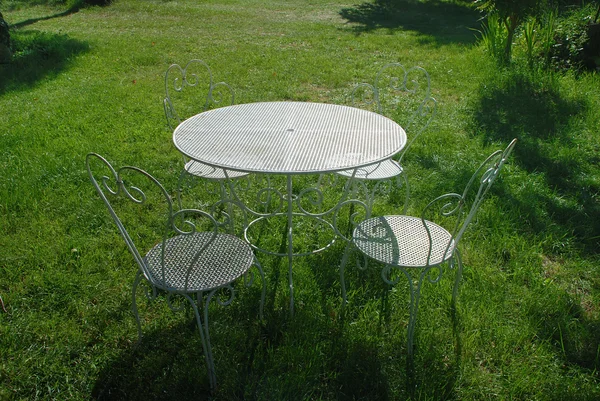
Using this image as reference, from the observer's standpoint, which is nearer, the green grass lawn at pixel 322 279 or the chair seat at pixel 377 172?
the green grass lawn at pixel 322 279

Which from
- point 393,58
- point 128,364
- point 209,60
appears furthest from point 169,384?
point 393,58

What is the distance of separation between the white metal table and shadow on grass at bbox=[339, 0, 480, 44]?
264 inches

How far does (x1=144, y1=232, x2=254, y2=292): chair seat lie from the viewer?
79.7 inches

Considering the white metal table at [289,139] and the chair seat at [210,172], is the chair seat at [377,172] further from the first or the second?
the chair seat at [210,172]

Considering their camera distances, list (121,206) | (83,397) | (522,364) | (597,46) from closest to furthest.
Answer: (83,397) < (522,364) < (121,206) < (597,46)

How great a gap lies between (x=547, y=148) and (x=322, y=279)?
9.58 ft

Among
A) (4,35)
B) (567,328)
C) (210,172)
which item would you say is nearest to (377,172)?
(210,172)

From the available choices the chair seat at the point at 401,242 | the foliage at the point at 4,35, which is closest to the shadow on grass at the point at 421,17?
the foliage at the point at 4,35

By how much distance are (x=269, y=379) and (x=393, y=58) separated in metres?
6.52

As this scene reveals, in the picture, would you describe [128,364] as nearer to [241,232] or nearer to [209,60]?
[241,232]

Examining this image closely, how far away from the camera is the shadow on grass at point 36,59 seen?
6246 millimetres

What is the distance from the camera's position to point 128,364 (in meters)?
2.27

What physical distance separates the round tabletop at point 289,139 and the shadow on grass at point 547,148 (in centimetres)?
160

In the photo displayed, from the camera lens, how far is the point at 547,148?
4430mm
